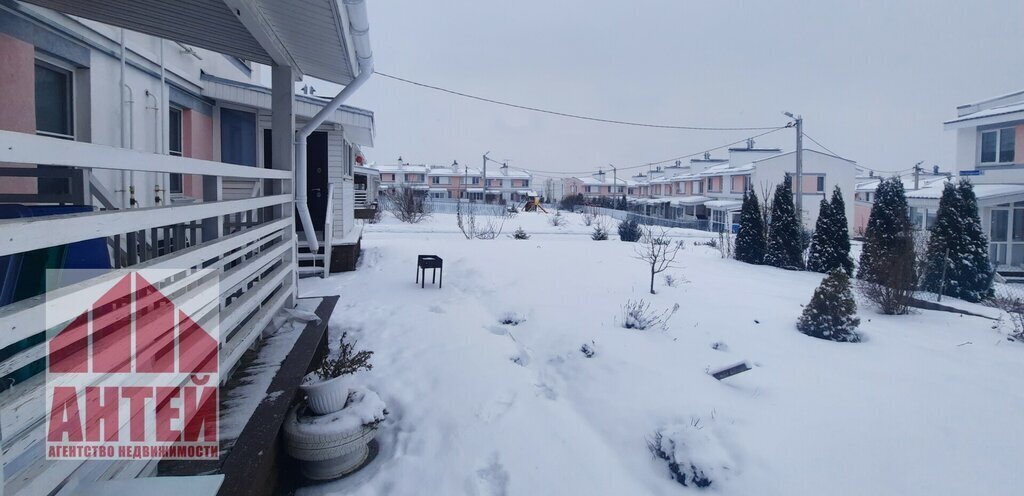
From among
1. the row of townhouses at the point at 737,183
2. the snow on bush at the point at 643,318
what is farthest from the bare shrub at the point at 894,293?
the row of townhouses at the point at 737,183

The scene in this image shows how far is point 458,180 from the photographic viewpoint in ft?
223

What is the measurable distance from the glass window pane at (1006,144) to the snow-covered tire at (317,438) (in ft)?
75.1

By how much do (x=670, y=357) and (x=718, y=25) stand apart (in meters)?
11.9

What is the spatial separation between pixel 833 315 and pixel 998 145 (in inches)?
675

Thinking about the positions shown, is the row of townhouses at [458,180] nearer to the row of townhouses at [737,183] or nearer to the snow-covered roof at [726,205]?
the row of townhouses at [737,183]

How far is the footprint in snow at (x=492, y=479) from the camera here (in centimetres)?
332

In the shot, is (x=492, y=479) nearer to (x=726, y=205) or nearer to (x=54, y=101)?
(x=54, y=101)

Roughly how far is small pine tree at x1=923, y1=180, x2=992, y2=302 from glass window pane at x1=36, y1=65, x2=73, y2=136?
47.4 feet

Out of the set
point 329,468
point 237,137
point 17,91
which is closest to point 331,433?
point 329,468

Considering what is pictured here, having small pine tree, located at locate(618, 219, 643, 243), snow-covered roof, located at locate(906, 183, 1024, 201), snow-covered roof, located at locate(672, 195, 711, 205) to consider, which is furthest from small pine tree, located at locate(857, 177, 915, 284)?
snow-covered roof, located at locate(672, 195, 711, 205)

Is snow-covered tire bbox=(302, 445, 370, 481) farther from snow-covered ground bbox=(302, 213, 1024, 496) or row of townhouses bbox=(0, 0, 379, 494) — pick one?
row of townhouses bbox=(0, 0, 379, 494)

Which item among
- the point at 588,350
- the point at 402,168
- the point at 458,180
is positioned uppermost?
the point at 402,168

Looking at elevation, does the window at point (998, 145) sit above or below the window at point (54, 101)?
above

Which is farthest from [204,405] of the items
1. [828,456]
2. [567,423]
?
[828,456]
